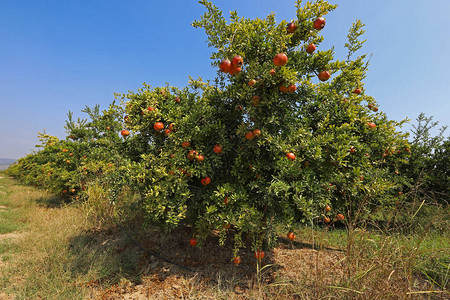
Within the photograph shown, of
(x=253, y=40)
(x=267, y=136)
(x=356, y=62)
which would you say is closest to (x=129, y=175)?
(x=267, y=136)

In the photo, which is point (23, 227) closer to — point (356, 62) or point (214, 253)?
point (214, 253)

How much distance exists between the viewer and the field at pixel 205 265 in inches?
98.8

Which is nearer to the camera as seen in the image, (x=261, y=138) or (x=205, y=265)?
(x=261, y=138)

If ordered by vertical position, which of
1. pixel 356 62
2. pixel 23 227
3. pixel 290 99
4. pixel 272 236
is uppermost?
pixel 356 62

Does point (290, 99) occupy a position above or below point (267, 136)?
above

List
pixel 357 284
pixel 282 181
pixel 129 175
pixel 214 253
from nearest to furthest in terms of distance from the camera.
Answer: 1. pixel 357 284
2. pixel 282 181
3. pixel 129 175
4. pixel 214 253

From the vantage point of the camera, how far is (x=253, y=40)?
3543 millimetres

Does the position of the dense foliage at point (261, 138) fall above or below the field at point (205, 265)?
above

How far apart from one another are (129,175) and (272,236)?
2.83 m

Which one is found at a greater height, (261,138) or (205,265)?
(261,138)

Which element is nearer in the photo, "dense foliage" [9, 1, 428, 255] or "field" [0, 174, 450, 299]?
"field" [0, 174, 450, 299]

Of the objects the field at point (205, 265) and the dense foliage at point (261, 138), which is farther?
the dense foliage at point (261, 138)

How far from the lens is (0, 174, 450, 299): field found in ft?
8.23

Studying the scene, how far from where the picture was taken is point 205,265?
4156mm
